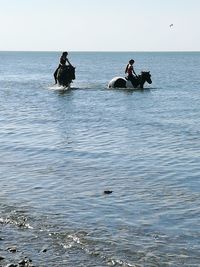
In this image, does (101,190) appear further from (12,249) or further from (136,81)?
(136,81)

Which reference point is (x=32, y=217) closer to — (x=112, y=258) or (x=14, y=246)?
(x=14, y=246)

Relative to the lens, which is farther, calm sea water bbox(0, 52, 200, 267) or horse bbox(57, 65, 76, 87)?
horse bbox(57, 65, 76, 87)

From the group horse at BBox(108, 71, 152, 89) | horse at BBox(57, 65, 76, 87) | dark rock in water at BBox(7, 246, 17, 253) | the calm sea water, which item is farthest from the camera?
horse at BBox(108, 71, 152, 89)

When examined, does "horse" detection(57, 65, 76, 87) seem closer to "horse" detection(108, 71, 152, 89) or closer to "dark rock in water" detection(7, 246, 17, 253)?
"horse" detection(108, 71, 152, 89)

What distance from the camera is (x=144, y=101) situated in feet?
124

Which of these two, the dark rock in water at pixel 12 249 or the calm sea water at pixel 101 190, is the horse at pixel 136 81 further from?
the dark rock in water at pixel 12 249

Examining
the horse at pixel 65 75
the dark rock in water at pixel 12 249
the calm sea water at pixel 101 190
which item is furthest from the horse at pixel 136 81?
the dark rock in water at pixel 12 249

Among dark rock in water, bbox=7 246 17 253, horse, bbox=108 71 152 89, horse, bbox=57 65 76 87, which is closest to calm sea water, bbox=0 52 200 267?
dark rock in water, bbox=7 246 17 253

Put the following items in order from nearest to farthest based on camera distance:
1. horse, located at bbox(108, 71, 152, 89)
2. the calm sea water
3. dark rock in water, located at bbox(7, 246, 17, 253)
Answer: dark rock in water, located at bbox(7, 246, 17, 253), the calm sea water, horse, located at bbox(108, 71, 152, 89)

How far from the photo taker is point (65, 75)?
148 ft

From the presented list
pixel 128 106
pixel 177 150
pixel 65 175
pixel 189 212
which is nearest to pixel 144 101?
pixel 128 106

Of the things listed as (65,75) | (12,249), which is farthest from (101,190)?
(65,75)

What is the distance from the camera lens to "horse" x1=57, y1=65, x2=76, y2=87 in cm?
4397

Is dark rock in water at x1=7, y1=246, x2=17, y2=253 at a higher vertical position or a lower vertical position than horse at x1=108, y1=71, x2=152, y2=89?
higher
